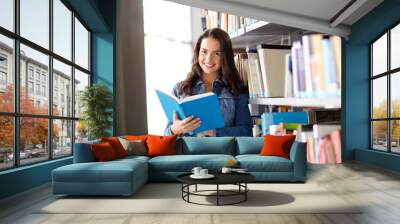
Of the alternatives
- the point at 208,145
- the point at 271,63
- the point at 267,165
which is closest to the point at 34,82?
the point at 208,145

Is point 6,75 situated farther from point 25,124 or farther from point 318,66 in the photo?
point 318,66

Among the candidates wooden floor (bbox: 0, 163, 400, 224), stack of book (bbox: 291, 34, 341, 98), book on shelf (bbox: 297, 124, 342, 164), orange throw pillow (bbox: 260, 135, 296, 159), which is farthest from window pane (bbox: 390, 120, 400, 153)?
stack of book (bbox: 291, 34, 341, 98)

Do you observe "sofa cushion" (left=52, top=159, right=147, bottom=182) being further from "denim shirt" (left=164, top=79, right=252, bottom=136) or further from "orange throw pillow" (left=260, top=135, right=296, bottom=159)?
"denim shirt" (left=164, top=79, right=252, bottom=136)

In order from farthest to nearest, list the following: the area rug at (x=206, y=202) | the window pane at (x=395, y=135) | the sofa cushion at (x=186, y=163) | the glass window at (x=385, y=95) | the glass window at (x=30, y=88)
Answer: the glass window at (x=385, y=95) < the window pane at (x=395, y=135) < the sofa cushion at (x=186, y=163) < the glass window at (x=30, y=88) < the area rug at (x=206, y=202)

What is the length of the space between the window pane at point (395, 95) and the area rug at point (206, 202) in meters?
2.55

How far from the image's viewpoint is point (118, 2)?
687cm

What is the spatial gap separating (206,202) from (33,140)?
2.31 m

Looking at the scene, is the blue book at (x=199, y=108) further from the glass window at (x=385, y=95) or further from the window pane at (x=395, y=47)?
the window pane at (x=395, y=47)

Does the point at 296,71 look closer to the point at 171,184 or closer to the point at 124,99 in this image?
the point at 171,184

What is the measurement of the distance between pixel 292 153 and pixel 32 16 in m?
3.44

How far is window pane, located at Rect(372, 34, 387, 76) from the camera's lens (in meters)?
6.34

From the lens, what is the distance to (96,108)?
604 centimetres

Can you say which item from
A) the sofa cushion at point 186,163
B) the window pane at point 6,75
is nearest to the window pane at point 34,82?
the window pane at point 6,75

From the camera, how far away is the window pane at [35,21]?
4226mm
